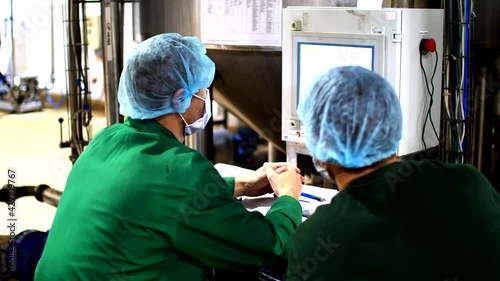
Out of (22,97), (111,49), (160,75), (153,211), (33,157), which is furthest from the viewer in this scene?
(22,97)

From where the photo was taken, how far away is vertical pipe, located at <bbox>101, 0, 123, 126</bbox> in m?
2.87

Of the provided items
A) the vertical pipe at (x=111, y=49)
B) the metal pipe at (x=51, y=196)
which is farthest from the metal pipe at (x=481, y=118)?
the metal pipe at (x=51, y=196)

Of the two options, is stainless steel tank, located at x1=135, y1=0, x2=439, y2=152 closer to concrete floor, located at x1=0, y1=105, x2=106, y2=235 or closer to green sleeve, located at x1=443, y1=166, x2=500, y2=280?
green sleeve, located at x1=443, y1=166, x2=500, y2=280

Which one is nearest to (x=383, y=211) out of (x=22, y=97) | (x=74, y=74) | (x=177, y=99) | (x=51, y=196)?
(x=177, y=99)

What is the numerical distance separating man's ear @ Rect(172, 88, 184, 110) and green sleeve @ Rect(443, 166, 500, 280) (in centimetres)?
68

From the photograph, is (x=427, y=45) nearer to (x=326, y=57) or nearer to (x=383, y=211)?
(x=326, y=57)

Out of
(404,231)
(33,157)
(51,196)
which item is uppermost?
(404,231)

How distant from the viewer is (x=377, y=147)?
1.14 metres

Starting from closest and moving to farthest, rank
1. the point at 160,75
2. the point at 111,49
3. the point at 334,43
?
the point at 160,75
the point at 334,43
the point at 111,49

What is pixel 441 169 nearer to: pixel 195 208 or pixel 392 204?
pixel 392 204

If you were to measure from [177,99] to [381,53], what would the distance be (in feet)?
2.22

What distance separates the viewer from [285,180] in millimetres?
1740

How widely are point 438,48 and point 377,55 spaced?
0.26 m

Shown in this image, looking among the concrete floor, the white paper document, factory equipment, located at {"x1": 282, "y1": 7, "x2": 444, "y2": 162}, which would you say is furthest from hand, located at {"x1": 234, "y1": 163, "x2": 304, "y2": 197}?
the concrete floor
